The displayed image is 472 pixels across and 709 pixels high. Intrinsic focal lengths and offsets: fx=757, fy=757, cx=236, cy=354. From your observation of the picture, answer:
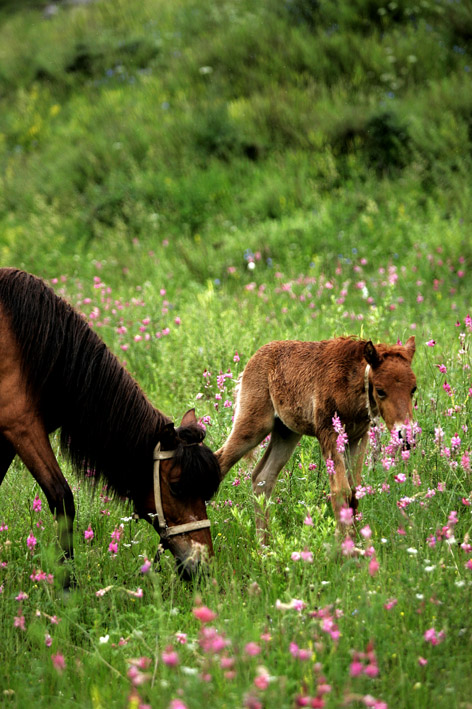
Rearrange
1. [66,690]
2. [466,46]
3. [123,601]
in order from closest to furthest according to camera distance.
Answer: [66,690] < [123,601] < [466,46]

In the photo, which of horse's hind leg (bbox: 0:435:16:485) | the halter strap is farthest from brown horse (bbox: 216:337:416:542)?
horse's hind leg (bbox: 0:435:16:485)

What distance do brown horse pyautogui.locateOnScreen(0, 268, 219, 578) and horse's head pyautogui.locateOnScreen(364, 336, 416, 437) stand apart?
96 centimetres

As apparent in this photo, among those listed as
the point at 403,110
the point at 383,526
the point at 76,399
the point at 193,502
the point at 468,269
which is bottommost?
the point at 468,269

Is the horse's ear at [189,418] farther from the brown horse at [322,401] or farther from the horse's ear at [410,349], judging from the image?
the horse's ear at [410,349]

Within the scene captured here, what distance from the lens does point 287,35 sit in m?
15.5

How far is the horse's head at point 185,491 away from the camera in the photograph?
4031 millimetres

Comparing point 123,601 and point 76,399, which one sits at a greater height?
point 76,399

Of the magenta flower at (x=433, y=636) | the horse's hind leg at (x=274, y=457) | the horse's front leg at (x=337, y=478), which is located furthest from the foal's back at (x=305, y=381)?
the magenta flower at (x=433, y=636)

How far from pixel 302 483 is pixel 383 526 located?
838mm

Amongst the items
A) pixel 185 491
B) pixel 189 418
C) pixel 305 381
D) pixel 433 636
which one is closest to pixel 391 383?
pixel 305 381

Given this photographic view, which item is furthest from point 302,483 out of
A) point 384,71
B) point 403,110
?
point 384,71

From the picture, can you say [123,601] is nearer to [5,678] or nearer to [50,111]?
[5,678]

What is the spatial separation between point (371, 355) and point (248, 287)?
14.0ft

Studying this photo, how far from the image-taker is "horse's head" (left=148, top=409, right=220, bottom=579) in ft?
13.2
